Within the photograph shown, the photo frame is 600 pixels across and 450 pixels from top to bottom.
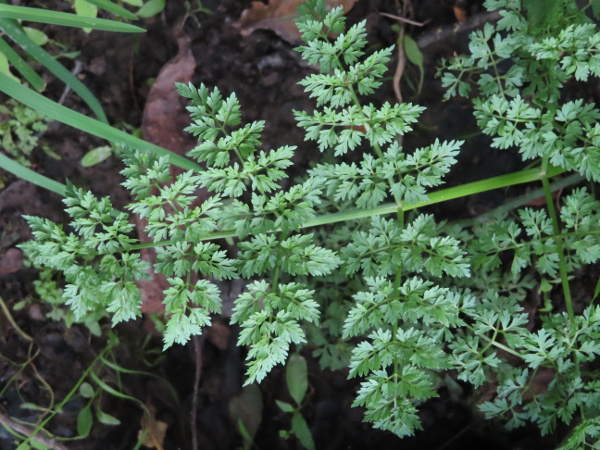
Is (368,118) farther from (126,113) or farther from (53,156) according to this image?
(53,156)

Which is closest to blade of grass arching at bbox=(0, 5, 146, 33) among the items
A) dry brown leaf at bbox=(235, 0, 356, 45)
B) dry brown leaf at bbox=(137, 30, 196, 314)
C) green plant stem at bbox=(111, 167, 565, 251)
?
dry brown leaf at bbox=(137, 30, 196, 314)

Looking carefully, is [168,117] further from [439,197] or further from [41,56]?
[439,197]

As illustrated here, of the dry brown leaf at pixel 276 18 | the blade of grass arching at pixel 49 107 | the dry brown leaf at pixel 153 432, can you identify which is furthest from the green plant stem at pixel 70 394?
the dry brown leaf at pixel 276 18

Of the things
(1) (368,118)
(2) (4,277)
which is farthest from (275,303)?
(2) (4,277)

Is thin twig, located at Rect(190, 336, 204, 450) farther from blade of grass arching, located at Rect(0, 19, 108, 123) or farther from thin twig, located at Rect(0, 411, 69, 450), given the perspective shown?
blade of grass arching, located at Rect(0, 19, 108, 123)

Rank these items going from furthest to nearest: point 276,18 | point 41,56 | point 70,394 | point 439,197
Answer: point 70,394
point 276,18
point 41,56
point 439,197

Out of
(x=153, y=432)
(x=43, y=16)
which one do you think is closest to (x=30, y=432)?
(x=153, y=432)
